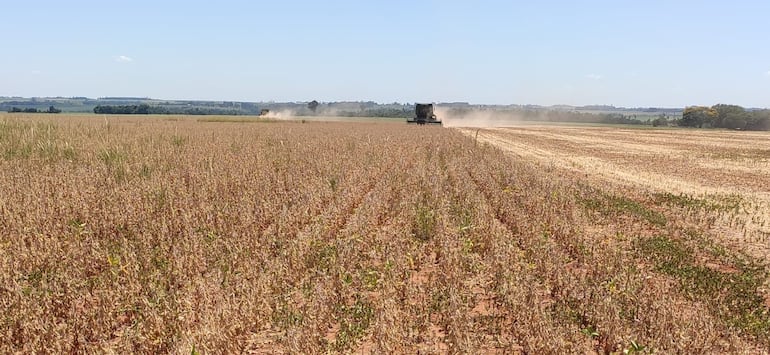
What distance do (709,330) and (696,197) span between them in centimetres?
915

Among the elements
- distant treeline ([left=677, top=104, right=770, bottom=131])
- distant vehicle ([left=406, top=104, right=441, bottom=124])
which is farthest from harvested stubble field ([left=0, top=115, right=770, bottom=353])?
distant treeline ([left=677, top=104, right=770, bottom=131])

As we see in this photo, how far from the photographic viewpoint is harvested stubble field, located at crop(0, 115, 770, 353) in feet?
13.1

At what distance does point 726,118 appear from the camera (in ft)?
264

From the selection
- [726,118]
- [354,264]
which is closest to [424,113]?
[354,264]

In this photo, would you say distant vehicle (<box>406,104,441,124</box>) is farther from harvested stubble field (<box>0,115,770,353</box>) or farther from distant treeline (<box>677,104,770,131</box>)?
distant treeline (<box>677,104,770,131</box>)

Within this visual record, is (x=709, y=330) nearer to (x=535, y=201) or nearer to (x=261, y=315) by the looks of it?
(x=261, y=315)

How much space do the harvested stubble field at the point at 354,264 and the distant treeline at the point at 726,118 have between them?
80.2 meters

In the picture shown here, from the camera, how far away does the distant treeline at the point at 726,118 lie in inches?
2936

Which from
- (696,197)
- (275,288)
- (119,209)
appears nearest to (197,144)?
(119,209)

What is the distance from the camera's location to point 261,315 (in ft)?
14.3

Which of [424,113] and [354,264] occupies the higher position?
[424,113]

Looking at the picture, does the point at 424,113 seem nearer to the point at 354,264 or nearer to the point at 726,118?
the point at 354,264

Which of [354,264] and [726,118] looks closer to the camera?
[354,264]

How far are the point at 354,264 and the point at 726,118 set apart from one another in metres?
94.8
